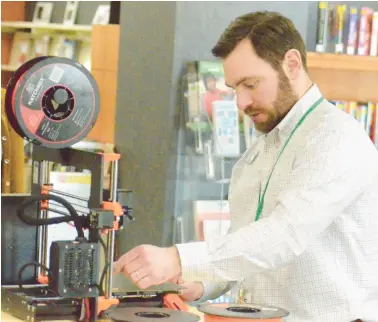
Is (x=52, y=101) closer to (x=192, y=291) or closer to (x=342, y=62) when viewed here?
(x=192, y=291)

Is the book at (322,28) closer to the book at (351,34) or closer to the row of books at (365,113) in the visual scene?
the book at (351,34)

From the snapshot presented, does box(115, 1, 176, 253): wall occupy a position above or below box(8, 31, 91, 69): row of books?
below

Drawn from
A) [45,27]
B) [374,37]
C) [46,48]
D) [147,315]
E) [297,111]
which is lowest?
[147,315]

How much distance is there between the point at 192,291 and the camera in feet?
10.0

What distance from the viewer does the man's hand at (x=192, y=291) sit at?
121 inches

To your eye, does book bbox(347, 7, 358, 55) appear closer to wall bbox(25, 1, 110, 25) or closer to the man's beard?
the man's beard

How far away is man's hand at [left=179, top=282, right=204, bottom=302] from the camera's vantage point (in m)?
3.06

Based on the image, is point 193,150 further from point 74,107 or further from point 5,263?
point 74,107

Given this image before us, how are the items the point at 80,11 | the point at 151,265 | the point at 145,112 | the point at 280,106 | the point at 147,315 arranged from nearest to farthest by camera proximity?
the point at 151,265 → the point at 147,315 → the point at 280,106 → the point at 145,112 → the point at 80,11

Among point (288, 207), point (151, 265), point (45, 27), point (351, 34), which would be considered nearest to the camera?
point (151, 265)

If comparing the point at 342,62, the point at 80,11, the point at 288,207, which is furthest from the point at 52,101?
the point at 80,11

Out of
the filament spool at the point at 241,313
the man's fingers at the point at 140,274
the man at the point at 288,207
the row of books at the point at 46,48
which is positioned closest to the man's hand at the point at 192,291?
the man at the point at 288,207

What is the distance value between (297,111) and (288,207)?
0.43 m

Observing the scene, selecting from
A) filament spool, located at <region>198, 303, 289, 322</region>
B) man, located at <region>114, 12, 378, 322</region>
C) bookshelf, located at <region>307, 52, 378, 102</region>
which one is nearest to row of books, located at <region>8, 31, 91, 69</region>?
bookshelf, located at <region>307, 52, 378, 102</region>
